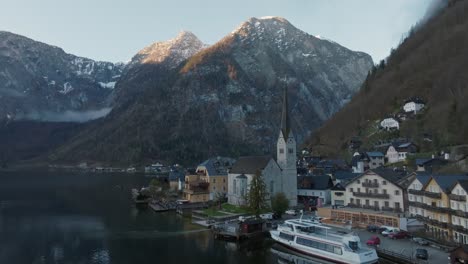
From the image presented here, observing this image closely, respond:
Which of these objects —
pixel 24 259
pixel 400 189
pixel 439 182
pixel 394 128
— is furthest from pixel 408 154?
pixel 24 259

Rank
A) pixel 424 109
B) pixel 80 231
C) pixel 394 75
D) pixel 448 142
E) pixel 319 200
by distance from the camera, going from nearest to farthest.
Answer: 1. pixel 80 231
2. pixel 319 200
3. pixel 448 142
4. pixel 424 109
5. pixel 394 75

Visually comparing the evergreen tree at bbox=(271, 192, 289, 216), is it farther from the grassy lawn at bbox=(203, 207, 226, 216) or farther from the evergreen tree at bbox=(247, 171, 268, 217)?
the grassy lawn at bbox=(203, 207, 226, 216)

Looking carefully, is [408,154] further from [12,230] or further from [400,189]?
[12,230]

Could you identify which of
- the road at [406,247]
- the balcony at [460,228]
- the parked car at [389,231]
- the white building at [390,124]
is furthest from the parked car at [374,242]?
the white building at [390,124]

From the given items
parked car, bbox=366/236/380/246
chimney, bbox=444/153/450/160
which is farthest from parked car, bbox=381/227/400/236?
chimney, bbox=444/153/450/160

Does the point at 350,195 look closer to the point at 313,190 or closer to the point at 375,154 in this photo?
the point at 313,190

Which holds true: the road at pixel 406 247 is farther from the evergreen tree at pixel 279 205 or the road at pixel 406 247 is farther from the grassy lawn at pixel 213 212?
the grassy lawn at pixel 213 212
